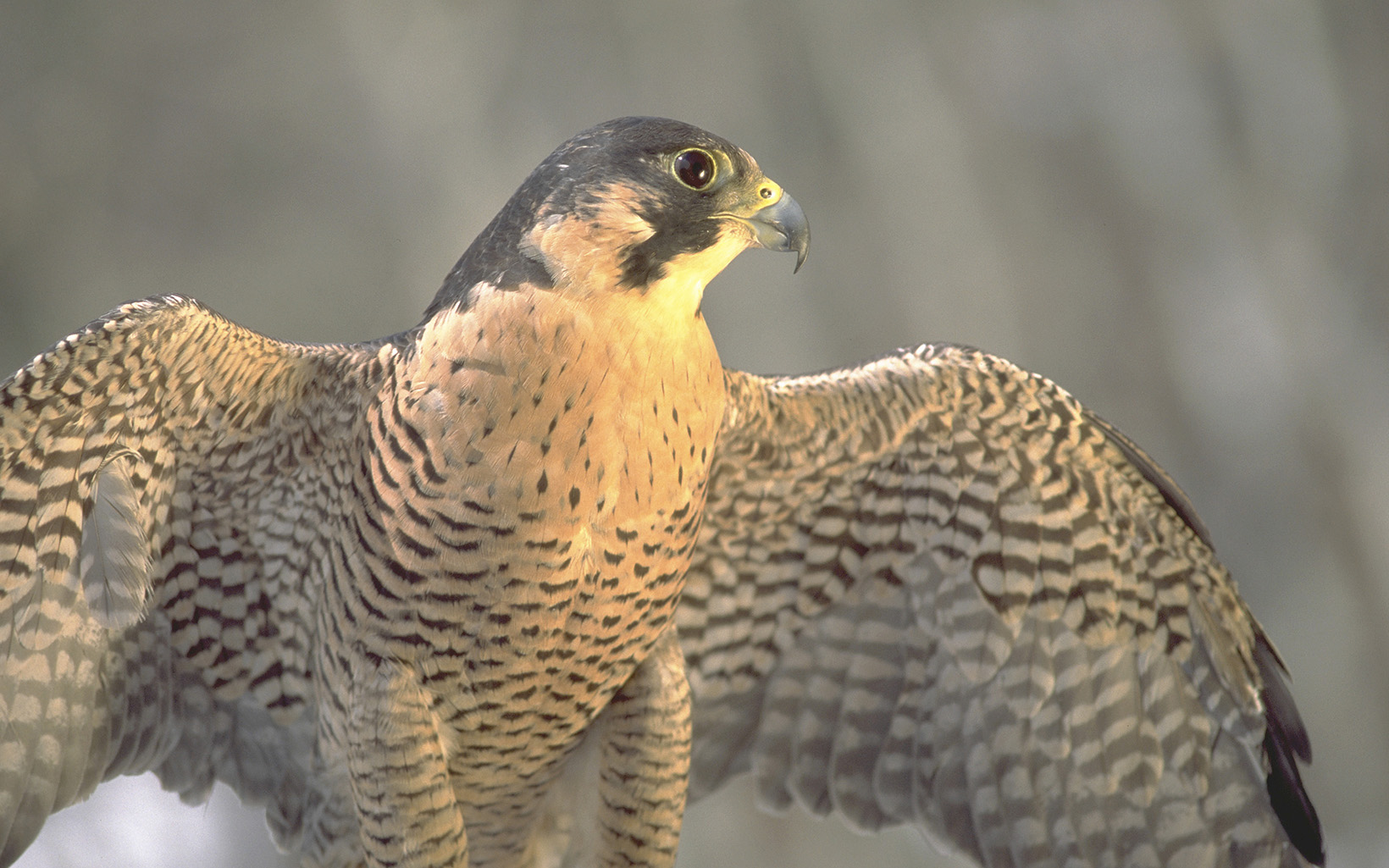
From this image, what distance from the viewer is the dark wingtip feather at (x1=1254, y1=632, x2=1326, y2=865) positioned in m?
2.31

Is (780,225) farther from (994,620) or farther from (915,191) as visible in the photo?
(915,191)

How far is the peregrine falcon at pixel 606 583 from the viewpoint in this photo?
1.92 m

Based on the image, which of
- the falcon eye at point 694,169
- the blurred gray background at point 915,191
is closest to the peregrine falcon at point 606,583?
the falcon eye at point 694,169

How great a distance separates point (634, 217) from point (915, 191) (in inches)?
126

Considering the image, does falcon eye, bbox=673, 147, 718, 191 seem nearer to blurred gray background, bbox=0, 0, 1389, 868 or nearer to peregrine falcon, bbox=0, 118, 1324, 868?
peregrine falcon, bbox=0, 118, 1324, 868

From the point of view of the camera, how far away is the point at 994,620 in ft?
8.04

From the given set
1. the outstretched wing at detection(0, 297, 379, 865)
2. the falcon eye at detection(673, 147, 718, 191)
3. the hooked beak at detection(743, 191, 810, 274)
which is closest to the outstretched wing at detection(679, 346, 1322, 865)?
the hooked beak at detection(743, 191, 810, 274)

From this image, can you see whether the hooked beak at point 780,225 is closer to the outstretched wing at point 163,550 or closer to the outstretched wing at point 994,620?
the outstretched wing at point 994,620

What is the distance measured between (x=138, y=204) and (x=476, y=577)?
3.33 metres

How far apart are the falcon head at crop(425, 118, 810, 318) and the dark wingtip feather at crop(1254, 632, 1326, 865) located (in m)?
1.39

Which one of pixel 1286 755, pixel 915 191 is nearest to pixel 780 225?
pixel 1286 755

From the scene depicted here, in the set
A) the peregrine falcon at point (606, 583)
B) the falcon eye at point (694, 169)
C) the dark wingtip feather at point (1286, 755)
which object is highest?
the falcon eye at point (694, 169)

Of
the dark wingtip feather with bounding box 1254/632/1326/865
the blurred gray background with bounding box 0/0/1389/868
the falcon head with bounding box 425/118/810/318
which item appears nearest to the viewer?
the falcon head with bounding box 425/118/810/318

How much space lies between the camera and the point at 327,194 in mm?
4617
